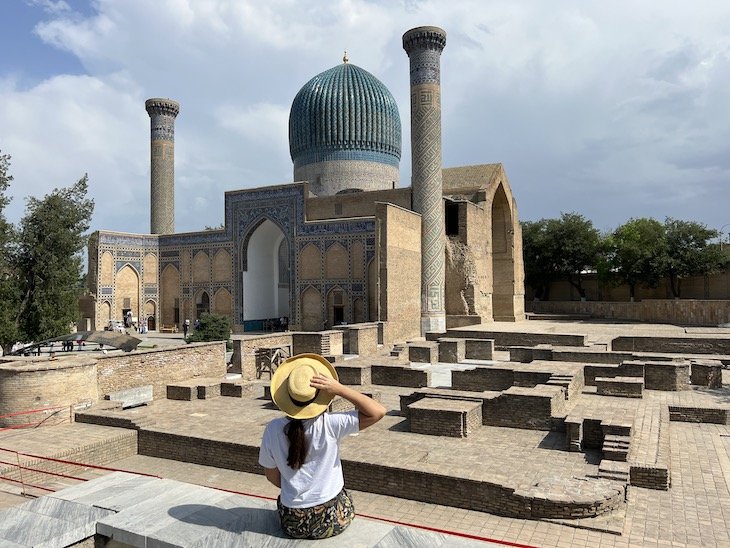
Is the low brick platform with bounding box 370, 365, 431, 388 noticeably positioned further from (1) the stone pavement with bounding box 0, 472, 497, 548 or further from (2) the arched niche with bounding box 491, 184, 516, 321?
(2) the arched niche with bounding box 491, 184, 516, 321

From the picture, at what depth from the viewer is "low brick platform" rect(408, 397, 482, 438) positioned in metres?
8.76

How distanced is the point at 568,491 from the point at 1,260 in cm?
1596

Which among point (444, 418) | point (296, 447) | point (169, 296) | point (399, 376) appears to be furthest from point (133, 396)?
point (169, 296)

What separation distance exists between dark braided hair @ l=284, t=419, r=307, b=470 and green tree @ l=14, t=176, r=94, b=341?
16234mm

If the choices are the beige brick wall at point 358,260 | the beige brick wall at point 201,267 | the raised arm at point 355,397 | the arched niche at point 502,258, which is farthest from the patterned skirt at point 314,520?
the arched niche at point 502,258

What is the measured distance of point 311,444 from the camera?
3191 mm

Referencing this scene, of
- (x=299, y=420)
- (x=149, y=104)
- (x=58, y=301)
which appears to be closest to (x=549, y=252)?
(x=149, y=104)

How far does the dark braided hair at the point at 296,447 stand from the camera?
3156mm

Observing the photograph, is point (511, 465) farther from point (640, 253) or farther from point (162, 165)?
point (162, 165)

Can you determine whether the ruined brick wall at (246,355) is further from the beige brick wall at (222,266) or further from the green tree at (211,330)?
the beige brick wall at (222,266)

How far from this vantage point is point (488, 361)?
17078 millimetres

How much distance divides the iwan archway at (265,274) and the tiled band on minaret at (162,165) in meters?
7.36

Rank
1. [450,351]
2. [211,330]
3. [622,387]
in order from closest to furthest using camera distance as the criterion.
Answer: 1. [622,387]
2. [450,351]
3. [211,330]

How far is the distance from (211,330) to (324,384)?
18.9m
